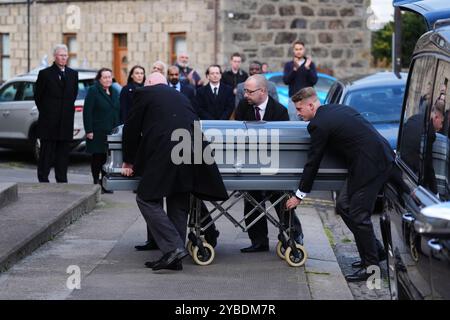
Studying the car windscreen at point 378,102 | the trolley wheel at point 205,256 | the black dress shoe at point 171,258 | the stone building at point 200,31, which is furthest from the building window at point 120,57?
the black dress shoe at point 171,258

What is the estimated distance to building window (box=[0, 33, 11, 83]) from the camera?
33125 mm

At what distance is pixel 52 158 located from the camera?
47.0 ft

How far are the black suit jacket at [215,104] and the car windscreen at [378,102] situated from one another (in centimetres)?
174

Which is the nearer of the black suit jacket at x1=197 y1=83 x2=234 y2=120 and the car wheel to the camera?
the car wheel

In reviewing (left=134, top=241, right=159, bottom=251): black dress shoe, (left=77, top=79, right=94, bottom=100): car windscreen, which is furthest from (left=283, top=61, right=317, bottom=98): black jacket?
(left=134, top=241, right=159, bottom=251): black dress shoe

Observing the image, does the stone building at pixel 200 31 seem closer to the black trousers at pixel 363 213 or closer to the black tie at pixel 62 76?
the black tie at pixel 62 76

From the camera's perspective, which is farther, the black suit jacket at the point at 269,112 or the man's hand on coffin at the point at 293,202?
the black suit jacket at the point at 269,112

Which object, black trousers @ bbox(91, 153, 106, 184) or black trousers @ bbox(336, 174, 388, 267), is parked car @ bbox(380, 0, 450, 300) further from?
black trousers @ bbox(91, 153, 106, 184)

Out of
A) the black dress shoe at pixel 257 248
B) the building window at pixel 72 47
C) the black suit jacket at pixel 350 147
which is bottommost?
the black dress shoe at pixel 257 248

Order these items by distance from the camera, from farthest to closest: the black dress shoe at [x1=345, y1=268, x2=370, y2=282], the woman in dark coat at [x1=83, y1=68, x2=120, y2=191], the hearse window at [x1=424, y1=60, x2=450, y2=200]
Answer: the woman in dark coat at [x1=83, y1=68, x2=120, y2=191] → the black dress shoe at [x1=345, y1=268, x2=370, y2=282] → the hearse window at [x1=424, y1=60, x2=450, y2=200]

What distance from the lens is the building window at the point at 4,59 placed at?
33125mm

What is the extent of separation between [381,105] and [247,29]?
592 inches

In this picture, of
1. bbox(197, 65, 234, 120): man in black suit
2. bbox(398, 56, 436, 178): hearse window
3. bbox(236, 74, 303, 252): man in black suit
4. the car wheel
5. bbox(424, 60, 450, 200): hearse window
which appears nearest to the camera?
bbox(424, 60, 450, 200): hearse window

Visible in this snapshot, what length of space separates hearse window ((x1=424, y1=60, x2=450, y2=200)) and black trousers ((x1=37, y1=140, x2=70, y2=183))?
915 cm
